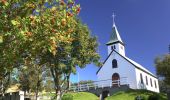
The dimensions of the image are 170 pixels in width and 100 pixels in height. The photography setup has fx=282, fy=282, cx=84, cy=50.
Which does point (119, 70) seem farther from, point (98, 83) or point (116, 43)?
point (116, 43)

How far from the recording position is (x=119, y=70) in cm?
6359

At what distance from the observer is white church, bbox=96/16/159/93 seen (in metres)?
61.0

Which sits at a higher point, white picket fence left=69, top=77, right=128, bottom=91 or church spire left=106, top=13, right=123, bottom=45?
church spire left=106, top=13, right=123, bottom=45

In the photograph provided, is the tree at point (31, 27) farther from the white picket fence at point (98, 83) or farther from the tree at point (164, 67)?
the tree at point (164, 67)

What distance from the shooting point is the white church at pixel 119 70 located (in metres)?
61.0

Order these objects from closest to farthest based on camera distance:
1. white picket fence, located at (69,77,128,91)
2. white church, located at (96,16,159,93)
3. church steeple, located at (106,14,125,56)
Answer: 1. white picket fence, located at (69,77,128,91)
2. white church, located at (96,16,159,93)
3. church steeple, located at (106,14,125,56)

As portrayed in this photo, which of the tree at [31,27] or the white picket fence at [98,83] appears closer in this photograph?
the tree at [31,27]

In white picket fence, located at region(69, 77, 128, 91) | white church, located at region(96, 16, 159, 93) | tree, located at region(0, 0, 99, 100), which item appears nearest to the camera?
tree, located at region(0, 0, 99, 100)

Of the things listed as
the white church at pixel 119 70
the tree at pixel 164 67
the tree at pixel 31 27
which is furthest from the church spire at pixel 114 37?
the tree at pixel 31 27

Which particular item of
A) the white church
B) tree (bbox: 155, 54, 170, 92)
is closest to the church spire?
the white church

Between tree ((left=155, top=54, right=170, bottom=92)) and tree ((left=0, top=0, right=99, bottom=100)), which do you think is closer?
tree ((left=0, top=0, right=99, bottom=100))

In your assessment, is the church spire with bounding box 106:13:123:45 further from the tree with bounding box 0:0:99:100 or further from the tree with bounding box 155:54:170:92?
the tree with bounding box 0:0:99:100

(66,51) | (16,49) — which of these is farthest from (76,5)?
(66,51)

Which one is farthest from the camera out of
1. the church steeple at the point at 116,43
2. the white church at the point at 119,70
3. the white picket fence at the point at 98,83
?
the church steeple at the point at 116,43
